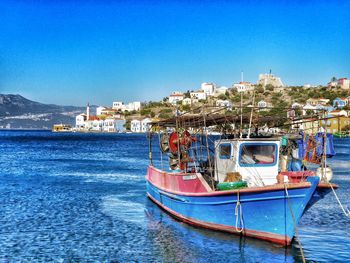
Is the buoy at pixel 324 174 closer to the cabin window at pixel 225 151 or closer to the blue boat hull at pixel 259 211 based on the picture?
the blue boat hull at pixel 259 211

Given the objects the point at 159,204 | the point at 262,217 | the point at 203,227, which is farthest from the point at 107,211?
the point at 262,217

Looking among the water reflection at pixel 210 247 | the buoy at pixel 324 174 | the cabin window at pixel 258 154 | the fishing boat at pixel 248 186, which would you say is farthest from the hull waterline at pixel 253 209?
the cabin window at pixel 258 154

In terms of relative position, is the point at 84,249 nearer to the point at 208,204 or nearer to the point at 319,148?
the point at 208,204

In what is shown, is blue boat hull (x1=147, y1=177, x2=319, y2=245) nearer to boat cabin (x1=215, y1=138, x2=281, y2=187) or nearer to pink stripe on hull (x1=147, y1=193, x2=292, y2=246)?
pink stripe on hull (x1=147, y1=193, x2=292, y2=246)

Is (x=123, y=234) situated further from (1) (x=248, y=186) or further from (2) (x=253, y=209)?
(2) (x=253, y=209)

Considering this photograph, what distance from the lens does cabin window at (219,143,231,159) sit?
66.6ft

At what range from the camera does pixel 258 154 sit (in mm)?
19594

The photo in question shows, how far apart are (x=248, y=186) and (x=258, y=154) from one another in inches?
53.6

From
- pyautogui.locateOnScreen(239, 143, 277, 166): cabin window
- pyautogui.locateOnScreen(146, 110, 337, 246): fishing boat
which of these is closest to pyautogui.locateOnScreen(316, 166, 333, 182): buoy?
pyautogui.locateOnScreen(146, 110, 337, 246): fishing boat

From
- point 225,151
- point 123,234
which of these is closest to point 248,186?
point 225,151

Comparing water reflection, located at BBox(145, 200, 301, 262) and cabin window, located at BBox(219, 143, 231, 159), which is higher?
cabin window, located at BBox(219, 143, 231, 159)

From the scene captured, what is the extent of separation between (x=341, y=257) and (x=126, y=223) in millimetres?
9271

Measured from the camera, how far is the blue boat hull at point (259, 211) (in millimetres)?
16844

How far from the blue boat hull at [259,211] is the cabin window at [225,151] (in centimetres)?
213
